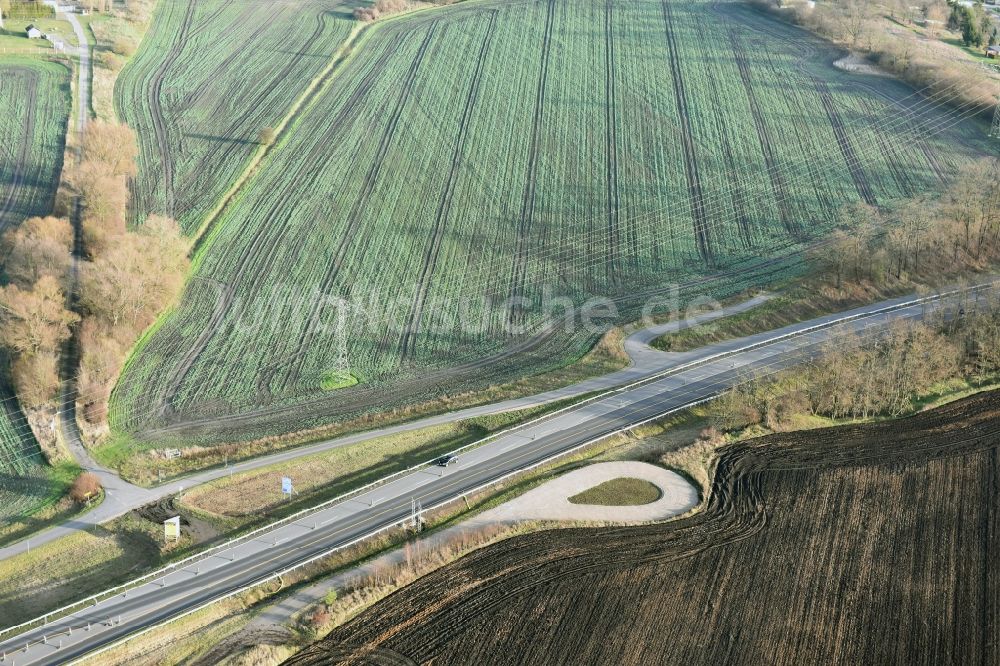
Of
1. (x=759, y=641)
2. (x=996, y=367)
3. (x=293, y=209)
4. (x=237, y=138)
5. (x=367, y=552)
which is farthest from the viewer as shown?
(x=237, y=138)

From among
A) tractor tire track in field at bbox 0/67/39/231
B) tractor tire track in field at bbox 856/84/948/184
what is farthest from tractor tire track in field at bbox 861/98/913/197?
tractor tire track in field at bbox 0/67/39/231

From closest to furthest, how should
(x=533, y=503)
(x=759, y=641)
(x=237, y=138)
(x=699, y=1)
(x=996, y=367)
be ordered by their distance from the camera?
(x=759, y=641) < (x=533, y=503) < (x=996, y=367) < (x=237, y=138) < (x=699, y=1)

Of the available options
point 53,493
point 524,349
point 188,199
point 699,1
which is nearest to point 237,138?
point 188,199

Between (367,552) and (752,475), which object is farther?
(752,475)

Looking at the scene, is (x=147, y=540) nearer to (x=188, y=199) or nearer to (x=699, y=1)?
(x=188, y=199)

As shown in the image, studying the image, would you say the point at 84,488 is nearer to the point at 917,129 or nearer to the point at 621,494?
the point at 621,494

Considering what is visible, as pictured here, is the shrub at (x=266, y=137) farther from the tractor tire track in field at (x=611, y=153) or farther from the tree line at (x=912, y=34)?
the tree line at (x=912, y=34)

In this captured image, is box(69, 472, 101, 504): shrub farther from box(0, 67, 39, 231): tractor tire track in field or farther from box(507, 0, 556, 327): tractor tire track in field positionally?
box(0, 67, 39, 231): tractor tire track in field

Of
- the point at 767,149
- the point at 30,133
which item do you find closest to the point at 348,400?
the point at 30,133

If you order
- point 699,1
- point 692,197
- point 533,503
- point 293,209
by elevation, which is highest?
point 699,1
